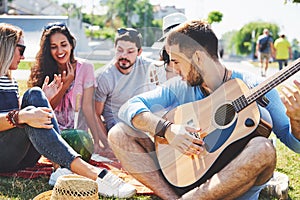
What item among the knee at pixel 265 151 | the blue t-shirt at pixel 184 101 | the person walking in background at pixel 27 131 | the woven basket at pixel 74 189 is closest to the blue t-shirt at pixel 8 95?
the person walking in background at pixel 27 131

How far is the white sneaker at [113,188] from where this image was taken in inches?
99.8

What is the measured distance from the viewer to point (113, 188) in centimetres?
254

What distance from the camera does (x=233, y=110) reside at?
228 cm

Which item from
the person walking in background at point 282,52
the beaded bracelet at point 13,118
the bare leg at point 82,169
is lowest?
the person walking in background at point 282,52

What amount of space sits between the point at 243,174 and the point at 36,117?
99 cm

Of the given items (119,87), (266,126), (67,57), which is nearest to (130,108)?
(119,87)

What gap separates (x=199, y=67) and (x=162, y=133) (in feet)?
1.06

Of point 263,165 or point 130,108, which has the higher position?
point 130,108

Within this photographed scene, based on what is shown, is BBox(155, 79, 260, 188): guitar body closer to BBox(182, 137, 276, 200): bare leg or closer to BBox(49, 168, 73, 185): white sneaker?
BBox(182, 137, 276, 200): bare leg

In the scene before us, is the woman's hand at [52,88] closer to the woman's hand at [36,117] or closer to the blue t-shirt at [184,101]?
the woman's hand at [36,117]

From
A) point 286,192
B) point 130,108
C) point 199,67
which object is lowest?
point 286,192

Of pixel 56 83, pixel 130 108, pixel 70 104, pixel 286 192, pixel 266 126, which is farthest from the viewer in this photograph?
pixel 70 104

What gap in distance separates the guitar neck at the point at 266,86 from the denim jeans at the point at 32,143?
32.6 inches

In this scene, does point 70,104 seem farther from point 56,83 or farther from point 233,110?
point 233,110
